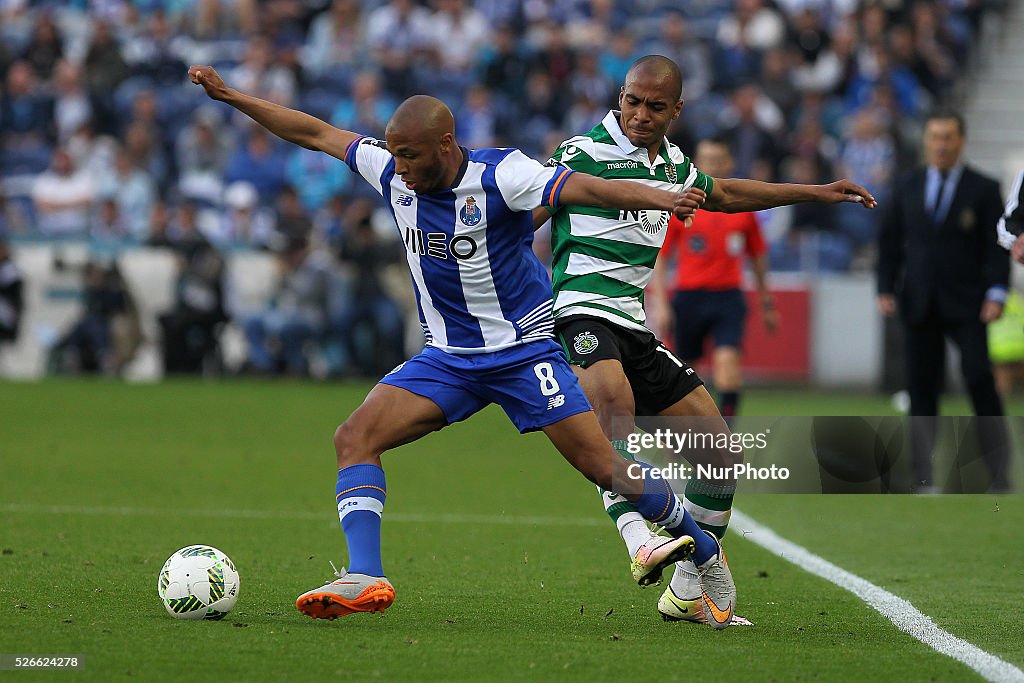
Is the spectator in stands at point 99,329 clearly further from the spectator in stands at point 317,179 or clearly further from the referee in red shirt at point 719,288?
the referee in red shirt at point 719,288

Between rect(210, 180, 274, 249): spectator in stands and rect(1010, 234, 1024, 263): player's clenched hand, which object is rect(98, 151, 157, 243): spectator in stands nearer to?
rect(210, 180, 274, 249): spectator in stands

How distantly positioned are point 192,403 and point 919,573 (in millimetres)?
10472

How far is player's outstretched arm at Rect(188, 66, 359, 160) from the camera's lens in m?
6.23

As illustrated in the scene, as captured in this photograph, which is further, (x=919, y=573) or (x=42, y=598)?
(x=919, y=573)

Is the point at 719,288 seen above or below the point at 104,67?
below

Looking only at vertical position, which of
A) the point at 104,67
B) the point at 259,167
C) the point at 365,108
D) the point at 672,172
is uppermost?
the point at 104,67

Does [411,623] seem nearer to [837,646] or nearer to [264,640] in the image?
[264,640]

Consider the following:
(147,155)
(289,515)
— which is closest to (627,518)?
(289,515)

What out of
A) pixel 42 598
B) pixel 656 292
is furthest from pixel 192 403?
pixel 42 598

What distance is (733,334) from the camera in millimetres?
11836

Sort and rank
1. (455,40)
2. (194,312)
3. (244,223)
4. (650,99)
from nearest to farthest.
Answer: (650,99) < (194,312) < (244,223) < (455,40)

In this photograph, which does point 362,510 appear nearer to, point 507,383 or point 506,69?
point 507,383

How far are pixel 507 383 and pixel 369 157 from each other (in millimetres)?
1045

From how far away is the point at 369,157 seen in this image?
6090 millimetres
